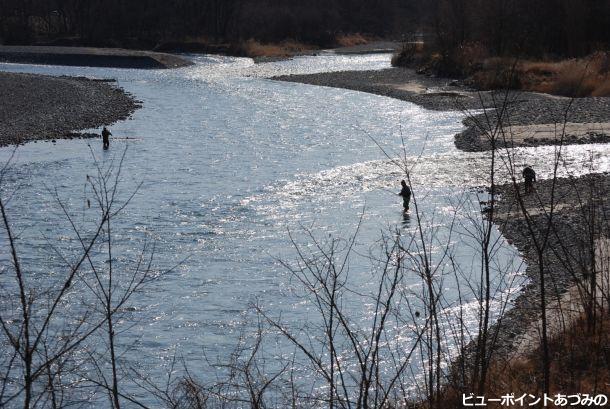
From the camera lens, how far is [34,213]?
17.6 meters

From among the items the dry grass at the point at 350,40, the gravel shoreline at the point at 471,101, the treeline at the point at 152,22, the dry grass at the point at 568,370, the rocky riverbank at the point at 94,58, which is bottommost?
the dry grass at the point at 568,370

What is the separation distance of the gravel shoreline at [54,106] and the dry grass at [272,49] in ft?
93.3

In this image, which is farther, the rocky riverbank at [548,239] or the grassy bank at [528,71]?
the grassy bank at [528,71]

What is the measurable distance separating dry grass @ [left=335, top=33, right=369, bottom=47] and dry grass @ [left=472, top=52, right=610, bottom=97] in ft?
160

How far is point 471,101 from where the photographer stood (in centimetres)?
3900

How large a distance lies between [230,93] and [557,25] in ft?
71.0

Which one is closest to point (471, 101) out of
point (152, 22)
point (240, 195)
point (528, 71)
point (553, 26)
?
point (528, 71)

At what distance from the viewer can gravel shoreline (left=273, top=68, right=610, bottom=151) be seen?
27.4m

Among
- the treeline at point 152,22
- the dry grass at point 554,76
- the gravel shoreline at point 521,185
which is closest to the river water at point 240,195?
the gravel shoreline at point 521,185

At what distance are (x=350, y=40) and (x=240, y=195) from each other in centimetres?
8007

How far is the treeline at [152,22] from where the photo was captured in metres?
87.1

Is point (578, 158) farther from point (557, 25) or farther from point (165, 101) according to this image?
point (557, 25)

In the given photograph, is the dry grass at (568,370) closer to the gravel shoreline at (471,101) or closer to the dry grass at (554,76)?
the gravel shoreline at (471,101)

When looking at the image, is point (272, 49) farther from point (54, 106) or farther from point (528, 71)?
point (54, 106)
